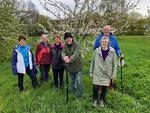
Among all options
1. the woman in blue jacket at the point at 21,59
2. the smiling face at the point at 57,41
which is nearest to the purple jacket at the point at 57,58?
the smiling face at the point at 57,41

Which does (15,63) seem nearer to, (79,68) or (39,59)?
(39,59)

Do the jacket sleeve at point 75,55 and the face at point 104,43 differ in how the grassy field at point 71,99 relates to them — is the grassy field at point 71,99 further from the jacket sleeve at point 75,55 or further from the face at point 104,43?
the face at point 104,43

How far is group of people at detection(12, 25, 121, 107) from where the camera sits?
9078 millimetres

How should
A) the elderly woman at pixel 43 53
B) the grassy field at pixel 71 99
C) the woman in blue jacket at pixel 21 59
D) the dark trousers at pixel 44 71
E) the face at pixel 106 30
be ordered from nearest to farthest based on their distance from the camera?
the grassy field at pixel 71 99, the face at pixel 106 30, the woman in blue jacket at pixel 21 59, the elderly woman at pixel 43 53, the dark trousers at pixel 44 71

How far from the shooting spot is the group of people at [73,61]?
29.8ft

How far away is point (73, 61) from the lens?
9.55 meters

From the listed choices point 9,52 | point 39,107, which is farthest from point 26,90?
point 9,52

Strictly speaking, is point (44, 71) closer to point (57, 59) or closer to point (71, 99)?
point (57, 59)

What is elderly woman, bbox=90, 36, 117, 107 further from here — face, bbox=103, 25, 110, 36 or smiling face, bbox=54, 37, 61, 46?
smiling face, bbox=54, 37, 61, 46

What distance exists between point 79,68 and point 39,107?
152 centimetres

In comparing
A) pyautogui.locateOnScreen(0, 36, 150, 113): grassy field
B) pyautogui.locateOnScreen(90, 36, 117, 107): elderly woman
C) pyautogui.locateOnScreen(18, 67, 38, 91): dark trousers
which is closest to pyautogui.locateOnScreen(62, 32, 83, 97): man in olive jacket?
pyautogui.locateOnScreen(0, 36, 150, 113): grassy field

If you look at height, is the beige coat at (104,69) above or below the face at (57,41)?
below

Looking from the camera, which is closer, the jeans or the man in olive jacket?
the man in olive jacket

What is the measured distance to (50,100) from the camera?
31.3 feet
